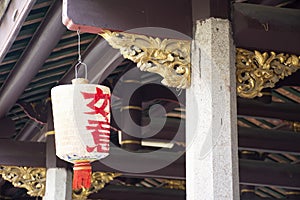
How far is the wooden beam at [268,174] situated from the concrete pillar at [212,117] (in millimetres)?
3684

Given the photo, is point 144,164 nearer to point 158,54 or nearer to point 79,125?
point 79,125

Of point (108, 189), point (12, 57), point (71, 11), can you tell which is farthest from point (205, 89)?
point (108, 189)

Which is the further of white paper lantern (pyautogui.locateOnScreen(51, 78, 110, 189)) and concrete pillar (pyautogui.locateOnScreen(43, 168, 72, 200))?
concrete pillar (pyautogui.locateOnScreen(43, 168, 72, 200))

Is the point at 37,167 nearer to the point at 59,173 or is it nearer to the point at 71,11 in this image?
the point at 59,173

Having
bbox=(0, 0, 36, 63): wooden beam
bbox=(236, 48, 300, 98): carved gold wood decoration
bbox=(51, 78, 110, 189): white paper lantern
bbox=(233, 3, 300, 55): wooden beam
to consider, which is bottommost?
bbox=(51, 78, 110, 189): white paper lantern

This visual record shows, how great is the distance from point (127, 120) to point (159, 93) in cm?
42

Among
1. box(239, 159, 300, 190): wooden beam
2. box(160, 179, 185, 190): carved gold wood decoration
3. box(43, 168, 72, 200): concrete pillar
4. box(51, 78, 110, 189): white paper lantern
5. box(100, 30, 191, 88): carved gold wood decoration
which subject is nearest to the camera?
box(100, 30, 191, 88): carved gold wood decoration

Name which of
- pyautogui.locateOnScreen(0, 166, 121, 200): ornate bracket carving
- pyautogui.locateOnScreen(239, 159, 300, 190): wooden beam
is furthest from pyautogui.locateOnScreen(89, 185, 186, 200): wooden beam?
pyautogui.locateOnScreen(0, 166, 121, 200): ornate bracket carving

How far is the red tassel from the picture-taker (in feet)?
12.8

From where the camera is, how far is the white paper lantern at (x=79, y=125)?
393cm

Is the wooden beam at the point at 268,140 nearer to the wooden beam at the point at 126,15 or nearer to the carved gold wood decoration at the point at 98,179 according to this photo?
the carved gold wood decoration at the point at 98,179

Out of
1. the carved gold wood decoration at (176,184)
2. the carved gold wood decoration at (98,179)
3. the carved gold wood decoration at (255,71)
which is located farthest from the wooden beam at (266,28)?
the carved gold wood decoration at (176,184)

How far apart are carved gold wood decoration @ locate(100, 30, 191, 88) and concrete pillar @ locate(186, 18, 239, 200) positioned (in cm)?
5

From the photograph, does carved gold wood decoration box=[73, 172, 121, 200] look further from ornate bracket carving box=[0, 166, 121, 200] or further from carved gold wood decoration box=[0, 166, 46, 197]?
carved gold wood decoration box=[0, 166, 46, 197]
